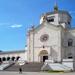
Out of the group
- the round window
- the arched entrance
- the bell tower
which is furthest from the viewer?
the bell tower

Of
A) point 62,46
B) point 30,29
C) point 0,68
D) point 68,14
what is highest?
point 68,14

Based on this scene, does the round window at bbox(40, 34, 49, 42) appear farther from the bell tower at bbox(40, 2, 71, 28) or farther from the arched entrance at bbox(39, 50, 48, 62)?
the bell tower at bbox(40, 2, 71, 28)

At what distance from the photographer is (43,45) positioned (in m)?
57.3

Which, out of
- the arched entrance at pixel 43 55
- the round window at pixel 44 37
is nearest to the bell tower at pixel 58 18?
the round window at pixel 44 37

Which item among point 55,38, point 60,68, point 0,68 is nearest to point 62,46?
point 55,38

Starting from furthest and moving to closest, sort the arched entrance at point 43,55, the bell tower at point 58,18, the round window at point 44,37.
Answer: the bell tower at point 58,18 → the round window at point 44,37 → the arched entrance at point 43,55

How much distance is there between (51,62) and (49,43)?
807 centimetres

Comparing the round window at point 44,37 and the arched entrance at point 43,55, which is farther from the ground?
the round window at point 44,37

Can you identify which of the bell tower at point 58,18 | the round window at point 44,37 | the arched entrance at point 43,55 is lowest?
the arched entrance at point 43,55

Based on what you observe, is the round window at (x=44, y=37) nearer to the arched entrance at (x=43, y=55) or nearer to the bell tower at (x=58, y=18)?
the arched entrance at (x=43, y=55)

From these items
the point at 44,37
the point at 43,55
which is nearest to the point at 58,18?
the point at 44,37

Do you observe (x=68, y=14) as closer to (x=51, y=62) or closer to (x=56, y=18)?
(x=56, y=18)

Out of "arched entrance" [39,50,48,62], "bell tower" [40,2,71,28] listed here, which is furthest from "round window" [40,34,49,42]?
"bell tower" [40,2,71,28]

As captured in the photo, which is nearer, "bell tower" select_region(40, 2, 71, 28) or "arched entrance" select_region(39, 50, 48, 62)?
"arched entrance" select_region(39, 50, 48, 62)
